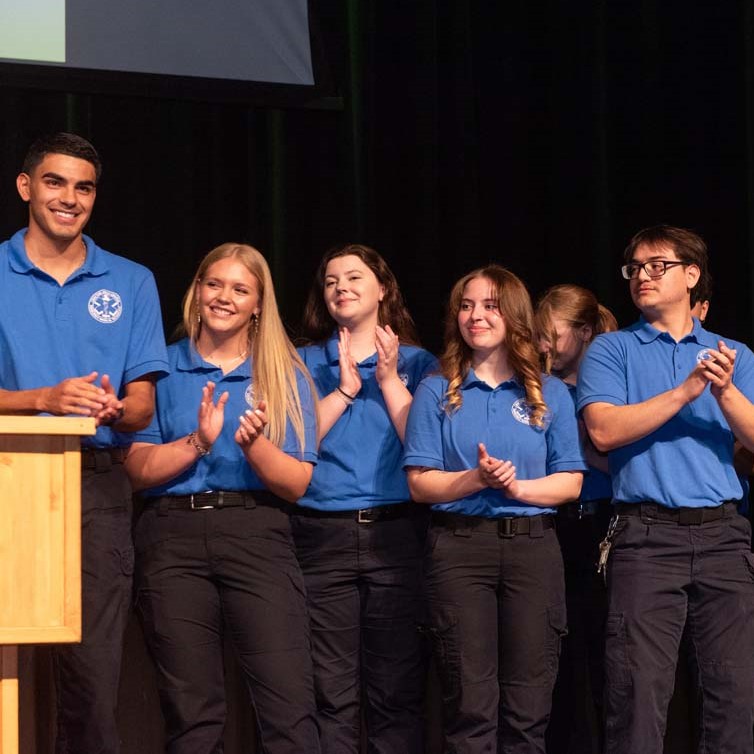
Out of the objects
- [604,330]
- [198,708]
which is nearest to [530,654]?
[198,708]

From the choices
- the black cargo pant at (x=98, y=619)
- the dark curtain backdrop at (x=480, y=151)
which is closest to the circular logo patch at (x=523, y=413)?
the black cargo pant at (x=98, y=619)

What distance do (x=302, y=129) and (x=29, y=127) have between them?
976 millimetres

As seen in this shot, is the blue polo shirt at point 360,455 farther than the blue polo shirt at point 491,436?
Yes

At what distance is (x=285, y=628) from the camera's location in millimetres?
3322

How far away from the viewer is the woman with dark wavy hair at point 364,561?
3.56 m

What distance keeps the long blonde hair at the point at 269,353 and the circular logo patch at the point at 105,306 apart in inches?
13.1

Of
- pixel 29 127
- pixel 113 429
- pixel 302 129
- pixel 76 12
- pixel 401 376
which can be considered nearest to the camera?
pixel 113 429

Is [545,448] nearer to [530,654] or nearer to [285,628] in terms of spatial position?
[530,654]

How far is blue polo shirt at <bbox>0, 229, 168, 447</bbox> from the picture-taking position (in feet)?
10.5

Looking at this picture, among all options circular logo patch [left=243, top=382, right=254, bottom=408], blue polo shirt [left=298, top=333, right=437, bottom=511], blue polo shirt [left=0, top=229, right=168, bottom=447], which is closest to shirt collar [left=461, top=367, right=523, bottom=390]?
blue polo shirt [left=298, top=333, right=437, bottom=511]

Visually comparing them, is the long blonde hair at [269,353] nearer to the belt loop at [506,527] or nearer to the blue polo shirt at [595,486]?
the belt loop at [506,527]

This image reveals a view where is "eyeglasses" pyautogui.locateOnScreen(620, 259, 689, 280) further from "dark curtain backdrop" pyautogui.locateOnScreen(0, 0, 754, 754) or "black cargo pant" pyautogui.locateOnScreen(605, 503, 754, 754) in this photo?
"dark curtain backdrop" pyautogui.locateOnScreen(0, 0, 754, 754)

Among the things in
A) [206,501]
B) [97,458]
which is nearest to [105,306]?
[97,458]

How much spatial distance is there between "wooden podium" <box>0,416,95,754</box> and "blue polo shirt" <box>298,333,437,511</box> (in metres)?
1.23
